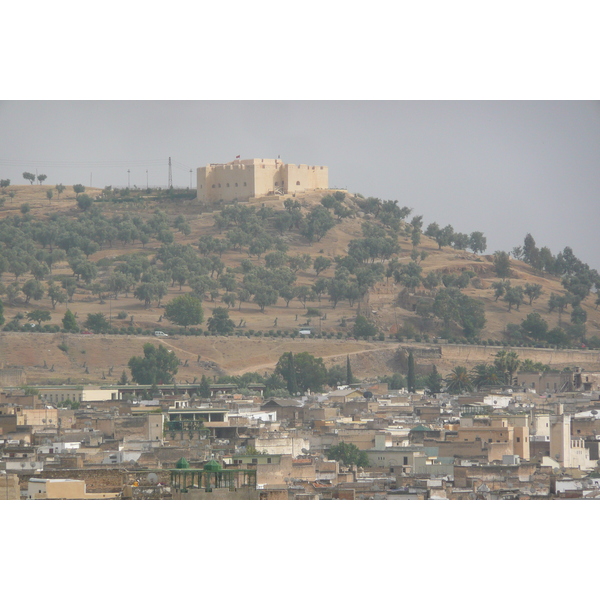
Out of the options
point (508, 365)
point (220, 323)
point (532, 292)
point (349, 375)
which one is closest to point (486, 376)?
point (508, 365)

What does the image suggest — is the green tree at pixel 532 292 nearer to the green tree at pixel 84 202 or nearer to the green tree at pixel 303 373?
the green tree at pixel 303 373

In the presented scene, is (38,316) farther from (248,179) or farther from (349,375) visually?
(248,179)

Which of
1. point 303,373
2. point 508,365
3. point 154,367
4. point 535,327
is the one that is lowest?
point 303,373

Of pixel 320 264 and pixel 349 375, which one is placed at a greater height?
pixel 320 264

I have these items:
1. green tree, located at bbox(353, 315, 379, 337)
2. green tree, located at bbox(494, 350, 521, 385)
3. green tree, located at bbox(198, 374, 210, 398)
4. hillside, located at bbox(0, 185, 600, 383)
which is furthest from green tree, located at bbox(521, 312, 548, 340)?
green tree, located at bbox(198, 374, 210, 398)

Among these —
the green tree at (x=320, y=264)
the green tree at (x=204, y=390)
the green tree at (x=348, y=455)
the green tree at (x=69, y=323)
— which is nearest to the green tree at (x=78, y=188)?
the green tree at (x=320, y=264)

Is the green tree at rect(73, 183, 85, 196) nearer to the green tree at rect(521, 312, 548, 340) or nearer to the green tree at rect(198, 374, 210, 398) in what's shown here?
the green tree at rect(521, 312, 548, 340)

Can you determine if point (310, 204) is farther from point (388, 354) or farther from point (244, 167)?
point (388, 354)
